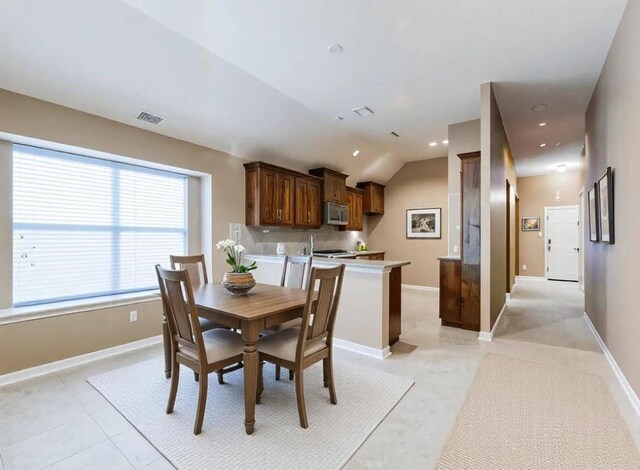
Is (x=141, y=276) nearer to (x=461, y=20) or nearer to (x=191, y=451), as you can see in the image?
(x=191, y=451)

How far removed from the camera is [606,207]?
2.99 metres

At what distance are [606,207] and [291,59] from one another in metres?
3.40

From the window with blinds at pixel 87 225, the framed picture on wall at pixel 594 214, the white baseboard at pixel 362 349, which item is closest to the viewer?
the window with blinds at pixel 87 225

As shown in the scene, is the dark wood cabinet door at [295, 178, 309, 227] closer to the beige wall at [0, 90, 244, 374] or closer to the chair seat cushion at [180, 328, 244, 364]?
the beige wall at [0, 90, 244, 374]

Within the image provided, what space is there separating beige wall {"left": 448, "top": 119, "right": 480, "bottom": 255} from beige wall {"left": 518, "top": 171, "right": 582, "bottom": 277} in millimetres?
5397

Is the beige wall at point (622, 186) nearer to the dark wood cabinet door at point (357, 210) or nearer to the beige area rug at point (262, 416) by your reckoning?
the beige area rug at point (262, 416)

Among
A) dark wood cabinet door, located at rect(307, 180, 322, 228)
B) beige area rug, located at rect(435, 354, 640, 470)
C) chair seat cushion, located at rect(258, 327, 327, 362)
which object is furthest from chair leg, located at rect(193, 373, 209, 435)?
dark wood cabinet door, located at rect(307, 180, 322, 228)

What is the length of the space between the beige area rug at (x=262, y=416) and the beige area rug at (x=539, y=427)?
21.0 inches

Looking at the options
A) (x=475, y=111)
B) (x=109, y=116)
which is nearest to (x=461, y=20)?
(x=475, y=111)

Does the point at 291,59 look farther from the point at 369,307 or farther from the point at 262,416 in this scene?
the point at 262,416

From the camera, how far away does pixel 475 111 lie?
4453 mm

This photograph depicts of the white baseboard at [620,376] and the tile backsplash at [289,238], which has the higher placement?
the tile backsplash at [289,238]

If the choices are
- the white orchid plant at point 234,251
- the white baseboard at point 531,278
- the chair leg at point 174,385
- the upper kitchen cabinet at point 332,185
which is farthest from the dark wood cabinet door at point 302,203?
the white baseboard at point 531,278

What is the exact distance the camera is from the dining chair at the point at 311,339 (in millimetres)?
2074
